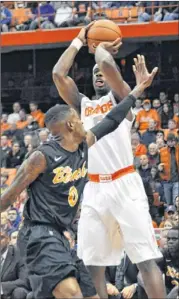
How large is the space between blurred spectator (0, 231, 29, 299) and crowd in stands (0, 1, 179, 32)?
983 cm

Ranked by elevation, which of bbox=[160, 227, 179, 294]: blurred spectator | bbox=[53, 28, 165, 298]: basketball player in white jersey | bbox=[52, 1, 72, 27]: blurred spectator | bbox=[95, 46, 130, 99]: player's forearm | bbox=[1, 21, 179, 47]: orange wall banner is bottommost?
bbox=[160, 227, 179, 294]: blurred spectator

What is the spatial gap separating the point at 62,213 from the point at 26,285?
3990 millimetres

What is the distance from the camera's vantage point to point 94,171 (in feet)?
27.0

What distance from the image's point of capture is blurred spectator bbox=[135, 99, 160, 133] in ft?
60.4

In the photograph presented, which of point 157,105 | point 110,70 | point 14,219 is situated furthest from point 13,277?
point 157,105

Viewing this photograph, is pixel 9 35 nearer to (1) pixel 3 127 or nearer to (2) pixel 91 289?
(1) pixel 3 127

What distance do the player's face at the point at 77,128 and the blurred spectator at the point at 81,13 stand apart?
44.5 feet

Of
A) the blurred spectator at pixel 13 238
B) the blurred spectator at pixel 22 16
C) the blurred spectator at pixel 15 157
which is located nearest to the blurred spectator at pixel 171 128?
the blurred spectator at pixel 15 157

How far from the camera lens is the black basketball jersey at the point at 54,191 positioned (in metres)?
7.54

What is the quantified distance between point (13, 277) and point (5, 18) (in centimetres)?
1182

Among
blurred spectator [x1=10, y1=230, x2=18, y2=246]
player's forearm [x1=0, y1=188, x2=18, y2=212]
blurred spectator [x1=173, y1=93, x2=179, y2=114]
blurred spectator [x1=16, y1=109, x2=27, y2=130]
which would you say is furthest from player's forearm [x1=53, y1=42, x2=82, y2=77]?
blurred spectator [x1=16, y1=109, x2=27, y2=130]

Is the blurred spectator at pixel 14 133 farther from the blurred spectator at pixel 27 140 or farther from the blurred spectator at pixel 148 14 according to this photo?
the blurred spectator at pixel 148 14

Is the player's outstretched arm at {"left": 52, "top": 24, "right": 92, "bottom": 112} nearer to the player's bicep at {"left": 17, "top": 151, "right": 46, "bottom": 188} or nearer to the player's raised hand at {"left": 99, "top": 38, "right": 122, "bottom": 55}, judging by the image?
the player's raised hand at {"left": 99, "top": 38, "right": 122, "bottom": 55}

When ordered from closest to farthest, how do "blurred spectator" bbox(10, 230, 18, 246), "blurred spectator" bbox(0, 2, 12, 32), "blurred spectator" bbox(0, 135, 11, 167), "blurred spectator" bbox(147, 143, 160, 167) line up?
"blurred spectator" bbox(10, 230, 18, 246), "blurred spectator" bbox(147, 143, 160, 167), "blurred spectator" bbox(0, 135, 11, 167), "blurred spectator" bbox(0, 2, 12, 32)
